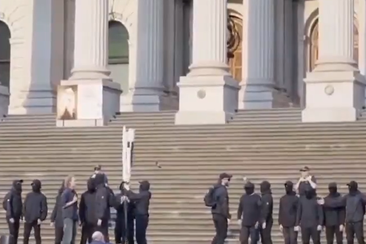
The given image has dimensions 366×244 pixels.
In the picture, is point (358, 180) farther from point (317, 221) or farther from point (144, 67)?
Answer: point (144, 67)

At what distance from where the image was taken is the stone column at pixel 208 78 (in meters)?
32.5

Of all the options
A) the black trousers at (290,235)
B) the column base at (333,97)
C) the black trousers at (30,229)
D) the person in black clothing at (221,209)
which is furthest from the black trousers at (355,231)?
the column base at (333,97)

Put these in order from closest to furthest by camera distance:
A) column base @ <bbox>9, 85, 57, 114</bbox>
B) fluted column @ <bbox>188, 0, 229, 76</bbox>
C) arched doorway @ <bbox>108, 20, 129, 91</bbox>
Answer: fluted column @ <bbox>188, 0, 229, 76</bbox>
column base @ <bbox>9, 85, 57, 114</bbox>
arched doorway @ <bbox>108, 20, 129, 91</bbox>

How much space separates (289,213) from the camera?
878 inches

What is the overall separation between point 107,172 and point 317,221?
27.2 ft

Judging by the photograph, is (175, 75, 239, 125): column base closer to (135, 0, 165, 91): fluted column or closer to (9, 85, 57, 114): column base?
(135, 0, 165, 91): fluted column

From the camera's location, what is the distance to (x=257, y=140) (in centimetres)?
2981

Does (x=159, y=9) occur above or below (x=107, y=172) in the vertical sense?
above

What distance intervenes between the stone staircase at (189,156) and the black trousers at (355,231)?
240cm

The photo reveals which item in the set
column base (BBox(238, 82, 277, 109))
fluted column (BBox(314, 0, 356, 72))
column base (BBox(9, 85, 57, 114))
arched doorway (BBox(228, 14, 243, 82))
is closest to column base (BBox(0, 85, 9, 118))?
column base (BBox(9, 85, 57, 114))

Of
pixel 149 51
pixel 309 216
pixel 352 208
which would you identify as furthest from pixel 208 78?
pixel 352 208

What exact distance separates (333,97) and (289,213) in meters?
9.40

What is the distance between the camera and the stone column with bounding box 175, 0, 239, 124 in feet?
107

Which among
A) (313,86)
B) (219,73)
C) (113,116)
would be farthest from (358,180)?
(113,116)
